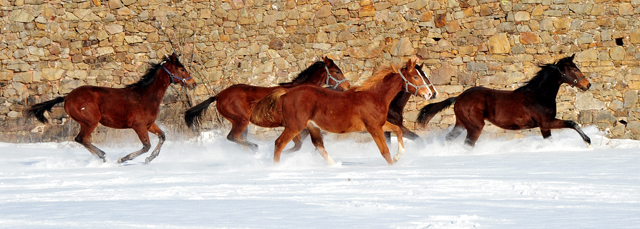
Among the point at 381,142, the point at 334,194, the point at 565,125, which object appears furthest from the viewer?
the point at 565,125

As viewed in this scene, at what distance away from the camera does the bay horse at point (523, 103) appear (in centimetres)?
919

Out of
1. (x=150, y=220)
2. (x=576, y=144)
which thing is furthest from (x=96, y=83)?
(x=150, y=220)

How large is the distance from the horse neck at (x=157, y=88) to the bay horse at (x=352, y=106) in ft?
6.70

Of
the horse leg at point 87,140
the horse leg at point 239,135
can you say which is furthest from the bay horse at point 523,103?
the horse leg at point 87,140

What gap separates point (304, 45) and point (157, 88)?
14.2ft

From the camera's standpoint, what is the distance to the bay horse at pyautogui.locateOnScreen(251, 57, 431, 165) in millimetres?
7227

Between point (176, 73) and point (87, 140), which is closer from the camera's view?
point (87, 140)

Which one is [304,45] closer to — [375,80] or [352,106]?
[375,80]

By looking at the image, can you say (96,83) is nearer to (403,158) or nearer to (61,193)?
(403,158)

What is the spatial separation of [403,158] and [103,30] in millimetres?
7511

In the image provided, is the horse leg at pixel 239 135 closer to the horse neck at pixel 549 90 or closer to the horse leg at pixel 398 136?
the horse leg at pixel 398 136

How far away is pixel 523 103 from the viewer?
30.3 feet

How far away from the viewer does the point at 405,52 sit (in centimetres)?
1216

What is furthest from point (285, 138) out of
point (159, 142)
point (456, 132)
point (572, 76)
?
point (572, 76)
